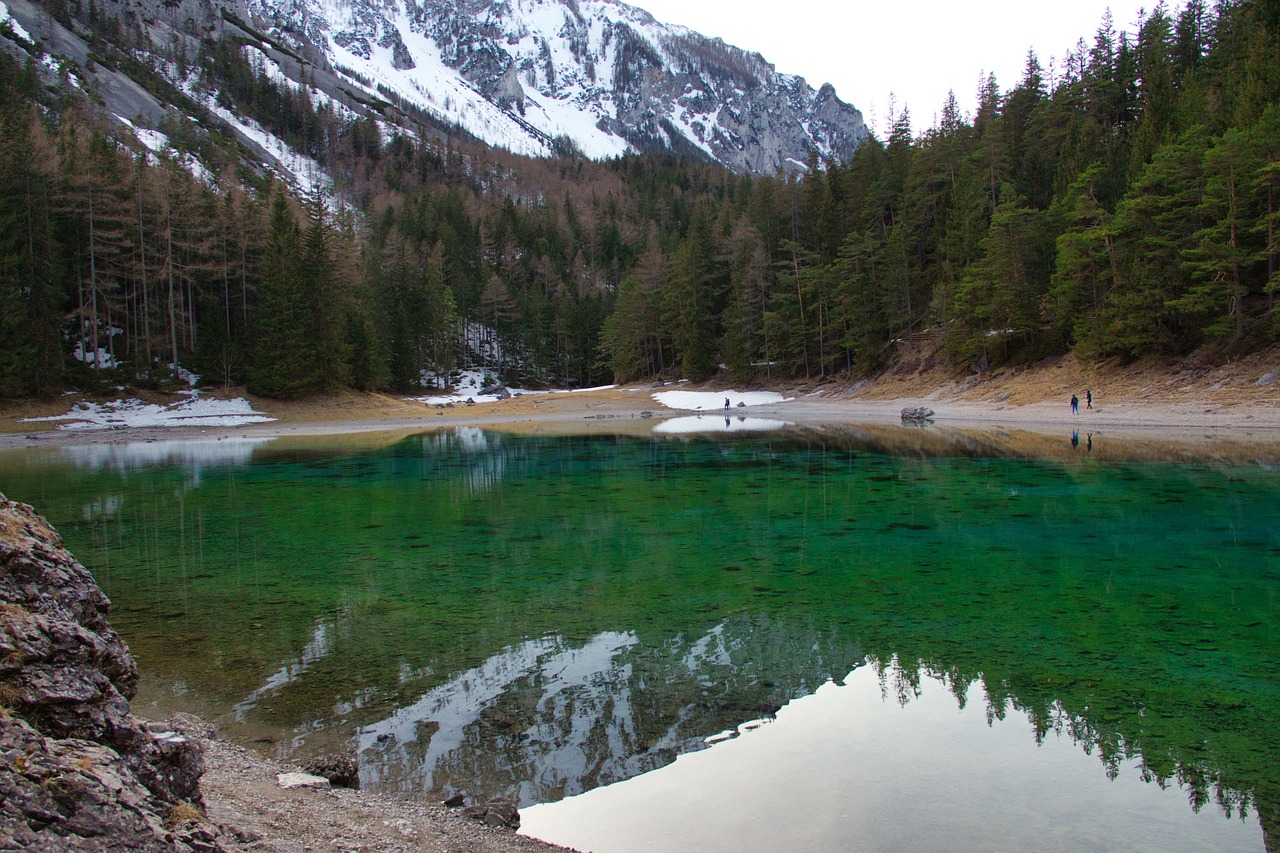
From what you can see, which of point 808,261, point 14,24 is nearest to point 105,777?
point 808,261

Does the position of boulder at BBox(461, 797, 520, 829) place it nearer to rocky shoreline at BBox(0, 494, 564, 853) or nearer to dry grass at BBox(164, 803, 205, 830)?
rocky shoreline at BBox(0, 494, 564, 853)

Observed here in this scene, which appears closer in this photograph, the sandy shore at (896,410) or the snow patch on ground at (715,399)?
the sandy shore at (896,410)

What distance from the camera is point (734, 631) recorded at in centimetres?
823

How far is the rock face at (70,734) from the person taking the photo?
2.17 m

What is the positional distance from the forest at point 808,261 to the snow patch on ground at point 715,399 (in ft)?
13.5

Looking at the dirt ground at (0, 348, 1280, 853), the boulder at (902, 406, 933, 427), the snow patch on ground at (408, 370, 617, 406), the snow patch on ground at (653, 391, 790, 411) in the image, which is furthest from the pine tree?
the boulder at (902, 406, 933, 427)

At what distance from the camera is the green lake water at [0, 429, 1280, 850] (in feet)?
17.7

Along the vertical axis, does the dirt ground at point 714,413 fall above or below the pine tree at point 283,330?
below

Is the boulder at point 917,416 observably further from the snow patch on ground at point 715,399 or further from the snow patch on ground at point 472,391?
the snow patch on ground at point 472,391

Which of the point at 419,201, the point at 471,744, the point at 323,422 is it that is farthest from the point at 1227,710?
the point at 419,201

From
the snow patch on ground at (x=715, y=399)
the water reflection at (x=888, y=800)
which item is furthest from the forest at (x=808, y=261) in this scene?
the water reflection at (x=888, y=800)

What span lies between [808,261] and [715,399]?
635 inches

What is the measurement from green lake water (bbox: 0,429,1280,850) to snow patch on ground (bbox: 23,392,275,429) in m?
30.1

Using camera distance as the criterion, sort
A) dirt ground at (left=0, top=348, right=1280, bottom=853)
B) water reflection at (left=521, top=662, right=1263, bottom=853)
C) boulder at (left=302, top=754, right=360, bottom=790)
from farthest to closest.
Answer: boulder at (left=302, top=754, right=360, bottom=790), water reflection at (left=521, top=662, right=1263, bottom=853), dirt ground at (left=0, top=348, right=1280, bottom=853)
